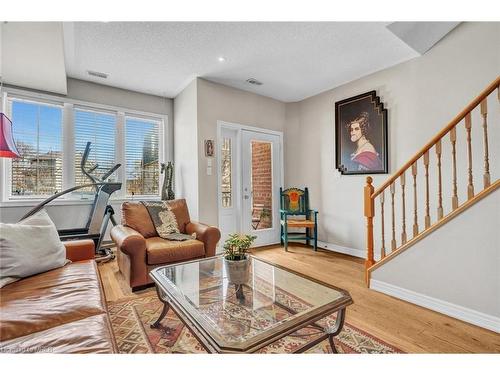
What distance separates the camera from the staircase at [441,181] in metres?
2.04

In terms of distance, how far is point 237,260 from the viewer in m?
1.67

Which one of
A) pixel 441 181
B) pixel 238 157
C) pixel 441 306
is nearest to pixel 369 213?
pixel 441 181

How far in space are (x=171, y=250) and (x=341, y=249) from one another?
260cm

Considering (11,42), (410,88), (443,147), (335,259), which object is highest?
(11,42)

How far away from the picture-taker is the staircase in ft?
6.68

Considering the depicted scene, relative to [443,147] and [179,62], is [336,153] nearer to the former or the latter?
[443,147]

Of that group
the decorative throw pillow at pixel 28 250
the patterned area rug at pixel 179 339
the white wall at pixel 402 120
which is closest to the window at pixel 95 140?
the decorative throw pillow at pixel 28 250

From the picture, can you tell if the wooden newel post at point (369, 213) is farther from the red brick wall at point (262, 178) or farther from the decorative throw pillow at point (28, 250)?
the decorative throw pillow at point (28, 250)

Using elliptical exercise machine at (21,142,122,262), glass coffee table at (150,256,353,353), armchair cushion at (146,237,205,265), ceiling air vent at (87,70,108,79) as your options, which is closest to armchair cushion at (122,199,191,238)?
armchair cushion at (146,237,205,265)

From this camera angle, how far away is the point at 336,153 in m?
3.86

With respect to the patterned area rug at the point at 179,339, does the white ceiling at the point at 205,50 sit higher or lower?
higher

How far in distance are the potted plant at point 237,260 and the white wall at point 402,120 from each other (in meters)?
2.42
